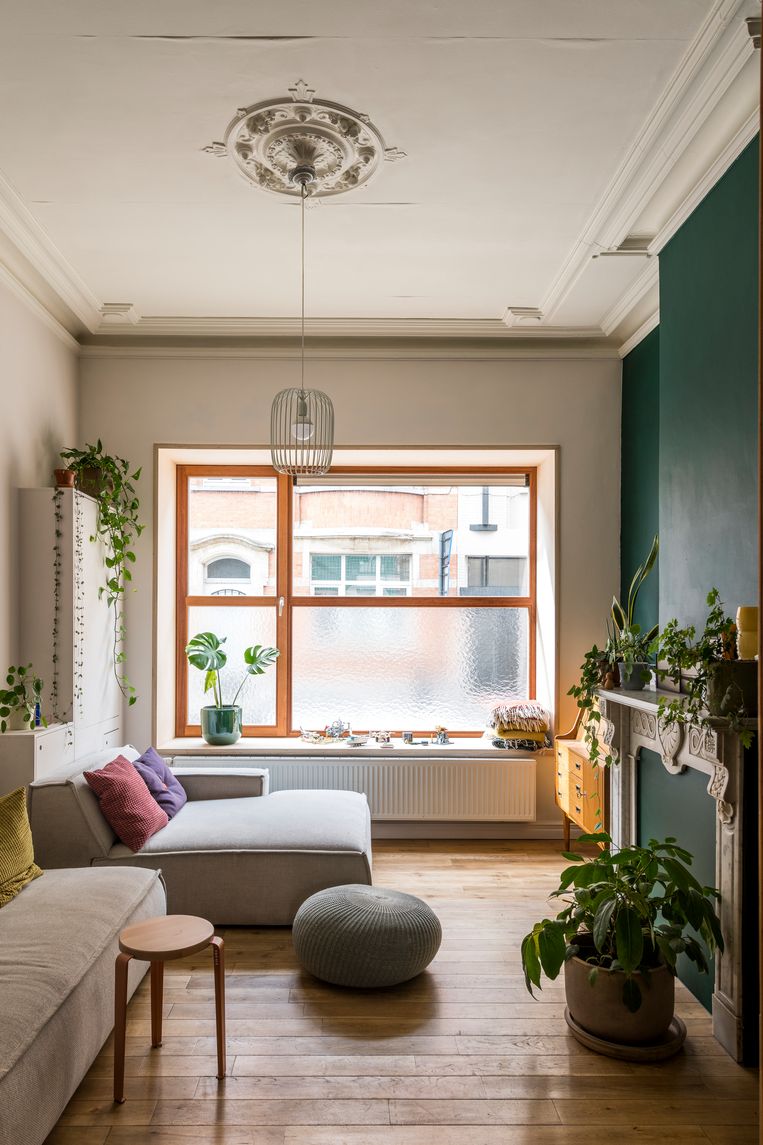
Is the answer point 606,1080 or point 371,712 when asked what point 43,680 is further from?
point 606,1080

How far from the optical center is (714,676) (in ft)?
8.50

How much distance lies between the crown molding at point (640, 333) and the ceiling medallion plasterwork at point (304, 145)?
76.2 inches

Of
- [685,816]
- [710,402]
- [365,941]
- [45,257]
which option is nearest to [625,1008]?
[685,816]

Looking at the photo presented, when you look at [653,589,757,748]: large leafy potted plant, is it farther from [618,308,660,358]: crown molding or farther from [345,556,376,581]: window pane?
[345,556,376,581]: window pane

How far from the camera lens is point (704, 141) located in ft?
9.43

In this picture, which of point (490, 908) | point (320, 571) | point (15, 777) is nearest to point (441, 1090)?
point (490, 908)

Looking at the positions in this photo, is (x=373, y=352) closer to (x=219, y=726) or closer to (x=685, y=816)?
(x=219, y=726)

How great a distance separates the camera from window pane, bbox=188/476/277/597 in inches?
220

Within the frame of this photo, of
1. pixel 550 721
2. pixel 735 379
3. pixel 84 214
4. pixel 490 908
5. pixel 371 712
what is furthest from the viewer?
pixel 371 712

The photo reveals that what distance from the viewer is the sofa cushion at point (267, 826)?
3.67 meters

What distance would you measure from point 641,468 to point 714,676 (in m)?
2.32

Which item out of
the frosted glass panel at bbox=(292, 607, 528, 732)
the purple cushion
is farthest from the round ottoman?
the frosted glass panel at bbox=(292, 607, 528, 732)

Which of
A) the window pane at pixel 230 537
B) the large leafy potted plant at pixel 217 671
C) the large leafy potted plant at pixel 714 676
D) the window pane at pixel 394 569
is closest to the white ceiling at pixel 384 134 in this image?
the window pane at pixel 230 537

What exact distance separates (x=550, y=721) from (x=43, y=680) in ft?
9.68
